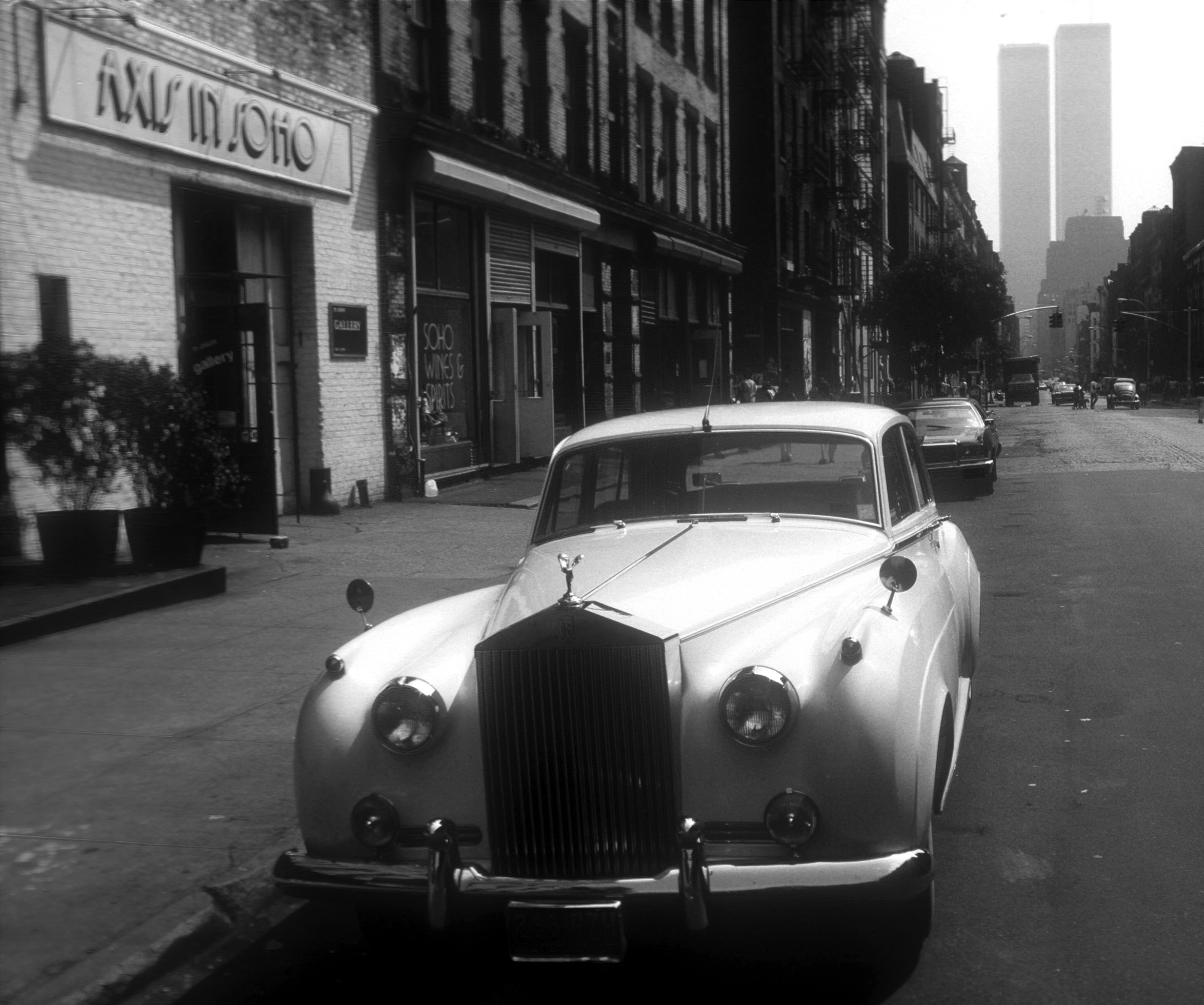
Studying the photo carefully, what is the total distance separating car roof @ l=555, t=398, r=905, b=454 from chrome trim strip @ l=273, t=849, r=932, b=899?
2.24 metres

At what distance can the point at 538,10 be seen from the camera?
24188mm

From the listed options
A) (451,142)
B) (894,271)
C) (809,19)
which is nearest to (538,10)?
(451,142)

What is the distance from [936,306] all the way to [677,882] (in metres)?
58.0

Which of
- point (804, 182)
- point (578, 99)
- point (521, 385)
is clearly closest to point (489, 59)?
point (578, 99)

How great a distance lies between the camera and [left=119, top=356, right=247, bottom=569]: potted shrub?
1102 cm

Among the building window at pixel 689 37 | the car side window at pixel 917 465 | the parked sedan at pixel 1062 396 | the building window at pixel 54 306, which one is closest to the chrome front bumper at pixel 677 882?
the car side window at pixel 917 465

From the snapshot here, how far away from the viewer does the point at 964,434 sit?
2142 cm

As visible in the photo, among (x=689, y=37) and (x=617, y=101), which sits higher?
(x=689, y=37)

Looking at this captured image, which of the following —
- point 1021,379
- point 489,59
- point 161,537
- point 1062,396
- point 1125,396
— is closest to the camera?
point 161,537

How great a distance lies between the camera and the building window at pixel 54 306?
1212cm

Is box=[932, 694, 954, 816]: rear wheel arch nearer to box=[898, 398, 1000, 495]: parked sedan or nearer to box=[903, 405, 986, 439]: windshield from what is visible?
box=[898, 398, 1000, 495]: parked sedan

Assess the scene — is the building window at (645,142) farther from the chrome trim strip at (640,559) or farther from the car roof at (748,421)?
the chrome trim strip at (640,559)

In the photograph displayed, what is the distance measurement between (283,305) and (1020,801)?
1270cm

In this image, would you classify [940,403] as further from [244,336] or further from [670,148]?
[244,336]
